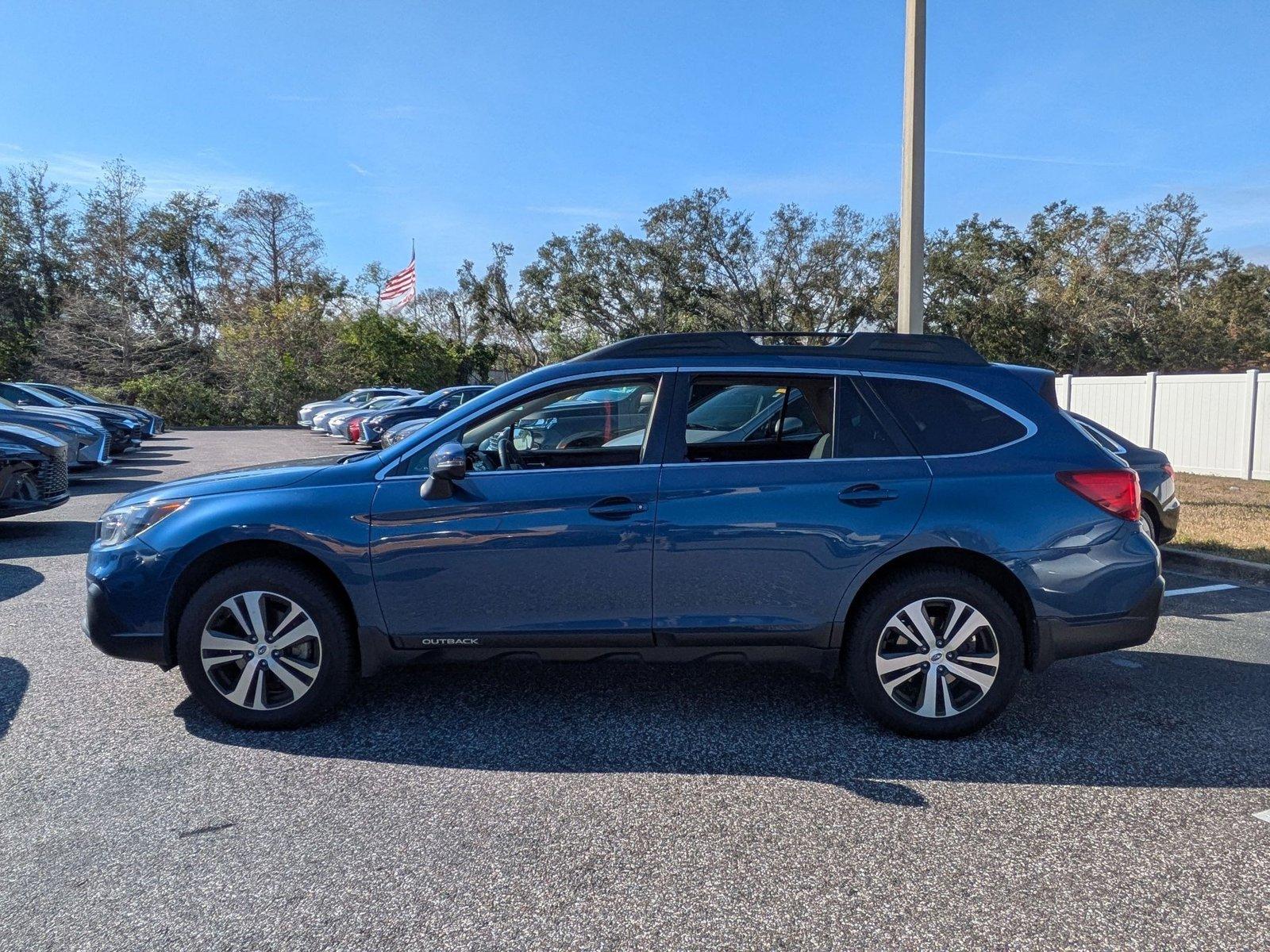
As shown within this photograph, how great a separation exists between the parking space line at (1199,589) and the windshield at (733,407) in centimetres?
479

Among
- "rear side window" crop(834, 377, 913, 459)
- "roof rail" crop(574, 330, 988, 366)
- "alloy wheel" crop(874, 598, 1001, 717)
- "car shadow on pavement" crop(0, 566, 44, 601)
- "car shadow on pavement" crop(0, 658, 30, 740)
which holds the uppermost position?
"roof rail" crop(574, 330, 988, 366)

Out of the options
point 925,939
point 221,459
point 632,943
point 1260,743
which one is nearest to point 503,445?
point 632,943

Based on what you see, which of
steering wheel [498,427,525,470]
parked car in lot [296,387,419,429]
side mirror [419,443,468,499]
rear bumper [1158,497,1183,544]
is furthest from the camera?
parked car in lot [296,387,419,429]

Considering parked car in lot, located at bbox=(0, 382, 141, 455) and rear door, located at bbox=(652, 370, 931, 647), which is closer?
rear door, located at bbox=(652, 370, 931, 647)

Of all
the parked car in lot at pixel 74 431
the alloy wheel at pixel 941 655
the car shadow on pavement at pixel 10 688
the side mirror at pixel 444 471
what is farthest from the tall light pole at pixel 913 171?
the parked car in lot at pixel 74 431

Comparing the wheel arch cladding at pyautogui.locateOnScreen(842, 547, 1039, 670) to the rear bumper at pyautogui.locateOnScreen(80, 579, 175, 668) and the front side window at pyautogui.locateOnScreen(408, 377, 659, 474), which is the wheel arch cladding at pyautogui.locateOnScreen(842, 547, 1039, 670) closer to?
the front side window at pyautogui.locateOnScreen(408, 377, 659, 474)

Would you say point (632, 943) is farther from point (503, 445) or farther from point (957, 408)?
point (957, 408)

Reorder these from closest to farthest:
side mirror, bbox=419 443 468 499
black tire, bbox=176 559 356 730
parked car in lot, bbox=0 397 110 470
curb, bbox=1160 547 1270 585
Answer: side mirror, bbox=419 443 468 499 → black tire, bbox=176 559 356 730 → curb, bbox=1160 547 1270 585 → parked car in lot, bbox=0 397 110 470

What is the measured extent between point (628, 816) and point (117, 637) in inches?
99.5

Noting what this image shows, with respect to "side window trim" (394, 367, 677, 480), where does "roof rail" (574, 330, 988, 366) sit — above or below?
above

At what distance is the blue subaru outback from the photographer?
4.11m

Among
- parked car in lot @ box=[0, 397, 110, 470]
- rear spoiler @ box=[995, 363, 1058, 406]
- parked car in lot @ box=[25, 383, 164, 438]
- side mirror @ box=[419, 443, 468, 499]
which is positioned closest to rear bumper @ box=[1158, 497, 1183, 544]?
rear spoiler @ box=[995, 363, 1058, 406]

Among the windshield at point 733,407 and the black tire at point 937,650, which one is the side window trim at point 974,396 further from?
the black tire at point 937,650

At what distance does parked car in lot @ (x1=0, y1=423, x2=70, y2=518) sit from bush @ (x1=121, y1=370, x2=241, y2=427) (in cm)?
3072
